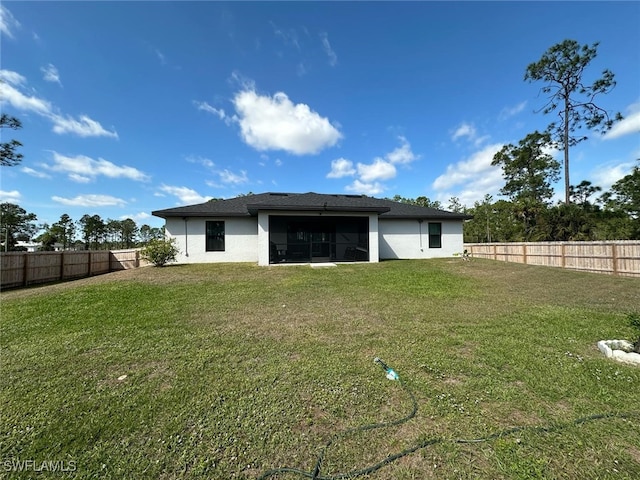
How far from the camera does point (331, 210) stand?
42.8ft

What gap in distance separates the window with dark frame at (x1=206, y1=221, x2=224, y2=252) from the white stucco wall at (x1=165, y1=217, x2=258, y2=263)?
206 millimetres

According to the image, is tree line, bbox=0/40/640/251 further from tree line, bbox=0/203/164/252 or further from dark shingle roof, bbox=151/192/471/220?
dark shingle roof, bbox=151/192/471/220

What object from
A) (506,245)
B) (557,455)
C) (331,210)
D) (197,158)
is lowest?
(557,455)

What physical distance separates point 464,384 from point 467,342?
132cm

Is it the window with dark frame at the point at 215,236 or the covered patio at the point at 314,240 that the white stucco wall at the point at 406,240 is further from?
the window with dark frame at the point at 215,236

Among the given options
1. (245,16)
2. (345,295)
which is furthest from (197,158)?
(345,295)

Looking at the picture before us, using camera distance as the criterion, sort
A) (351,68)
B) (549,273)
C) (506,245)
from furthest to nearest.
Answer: (506,245), (351,68), (549,273)

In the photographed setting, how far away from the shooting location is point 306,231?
14.7 meters

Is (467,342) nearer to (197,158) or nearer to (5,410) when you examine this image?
(5,410)

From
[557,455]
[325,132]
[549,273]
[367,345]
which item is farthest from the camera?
[325,132]

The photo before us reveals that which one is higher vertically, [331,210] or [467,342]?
[331,210]

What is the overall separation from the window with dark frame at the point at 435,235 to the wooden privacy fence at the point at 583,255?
329cm

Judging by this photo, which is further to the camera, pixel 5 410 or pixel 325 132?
pixel 325 132

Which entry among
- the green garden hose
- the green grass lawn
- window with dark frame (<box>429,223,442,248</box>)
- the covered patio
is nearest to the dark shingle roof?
window with dark frame (<box>429,223,442,248</box>)
